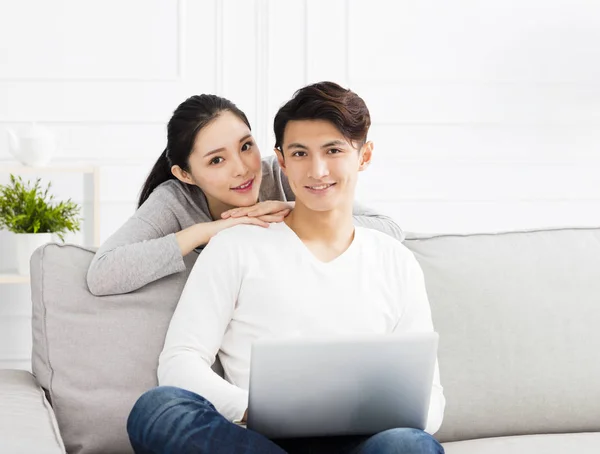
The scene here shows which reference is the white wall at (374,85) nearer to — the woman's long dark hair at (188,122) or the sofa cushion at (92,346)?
the woman's long dark hair at (188,122)

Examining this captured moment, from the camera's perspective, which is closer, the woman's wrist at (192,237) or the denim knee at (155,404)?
the denim knee at (155,404)

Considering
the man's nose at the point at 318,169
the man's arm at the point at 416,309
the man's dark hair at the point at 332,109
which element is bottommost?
the man's arm at the point at 416,309

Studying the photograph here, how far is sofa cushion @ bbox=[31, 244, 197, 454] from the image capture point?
1.70 meters

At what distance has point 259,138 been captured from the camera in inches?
147

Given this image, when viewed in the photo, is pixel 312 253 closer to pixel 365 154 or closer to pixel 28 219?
pixel 365 154

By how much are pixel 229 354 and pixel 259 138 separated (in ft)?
6.79

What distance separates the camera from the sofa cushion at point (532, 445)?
1766 mm

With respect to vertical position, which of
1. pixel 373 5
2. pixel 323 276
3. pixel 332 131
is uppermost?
pixel 373 5

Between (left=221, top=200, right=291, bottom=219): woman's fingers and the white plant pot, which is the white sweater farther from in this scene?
the white plant pot

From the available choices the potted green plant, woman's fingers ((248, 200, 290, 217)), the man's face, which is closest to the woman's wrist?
woman's fingers ((248, 200, 290, 217))

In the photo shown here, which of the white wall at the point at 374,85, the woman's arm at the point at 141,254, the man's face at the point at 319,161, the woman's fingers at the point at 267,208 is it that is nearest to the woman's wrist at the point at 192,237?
the woman's arm at the point at 141,254

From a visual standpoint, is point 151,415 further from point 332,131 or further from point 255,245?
point 332,131

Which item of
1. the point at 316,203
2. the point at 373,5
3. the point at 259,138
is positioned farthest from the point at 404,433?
the point at 373,5

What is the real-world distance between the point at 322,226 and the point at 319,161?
0.49 feet
